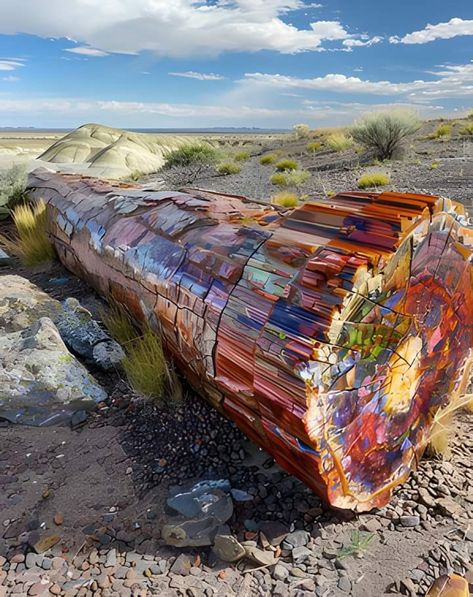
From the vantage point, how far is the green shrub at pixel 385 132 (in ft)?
48.1

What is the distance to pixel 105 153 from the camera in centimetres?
2883

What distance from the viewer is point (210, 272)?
2.43 m

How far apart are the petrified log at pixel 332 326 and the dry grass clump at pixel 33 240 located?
342cm

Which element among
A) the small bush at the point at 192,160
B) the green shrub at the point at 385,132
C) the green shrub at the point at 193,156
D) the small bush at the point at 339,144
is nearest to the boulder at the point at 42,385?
the small bush at the point at 192,160

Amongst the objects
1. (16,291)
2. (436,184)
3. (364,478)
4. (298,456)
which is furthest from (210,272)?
(436,184)

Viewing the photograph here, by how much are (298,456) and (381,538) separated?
0.55 meters

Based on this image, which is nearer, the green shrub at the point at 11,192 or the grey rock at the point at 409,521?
the grey rock at the point at 409,521

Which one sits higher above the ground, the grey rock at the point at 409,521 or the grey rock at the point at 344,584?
the grey rock at the point at 409,521

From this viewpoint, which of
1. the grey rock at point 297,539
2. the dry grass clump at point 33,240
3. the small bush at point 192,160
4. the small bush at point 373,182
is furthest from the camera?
the small bush at point 192,160

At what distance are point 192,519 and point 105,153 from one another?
29006mm

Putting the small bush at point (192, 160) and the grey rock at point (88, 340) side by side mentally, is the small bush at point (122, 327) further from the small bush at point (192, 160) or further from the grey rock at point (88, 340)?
the small bush at point (192, 160)

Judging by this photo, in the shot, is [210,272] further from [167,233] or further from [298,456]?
[298,456]

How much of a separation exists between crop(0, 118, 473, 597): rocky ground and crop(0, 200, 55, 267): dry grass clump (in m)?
3.34

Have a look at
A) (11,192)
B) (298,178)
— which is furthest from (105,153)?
(11,192)
